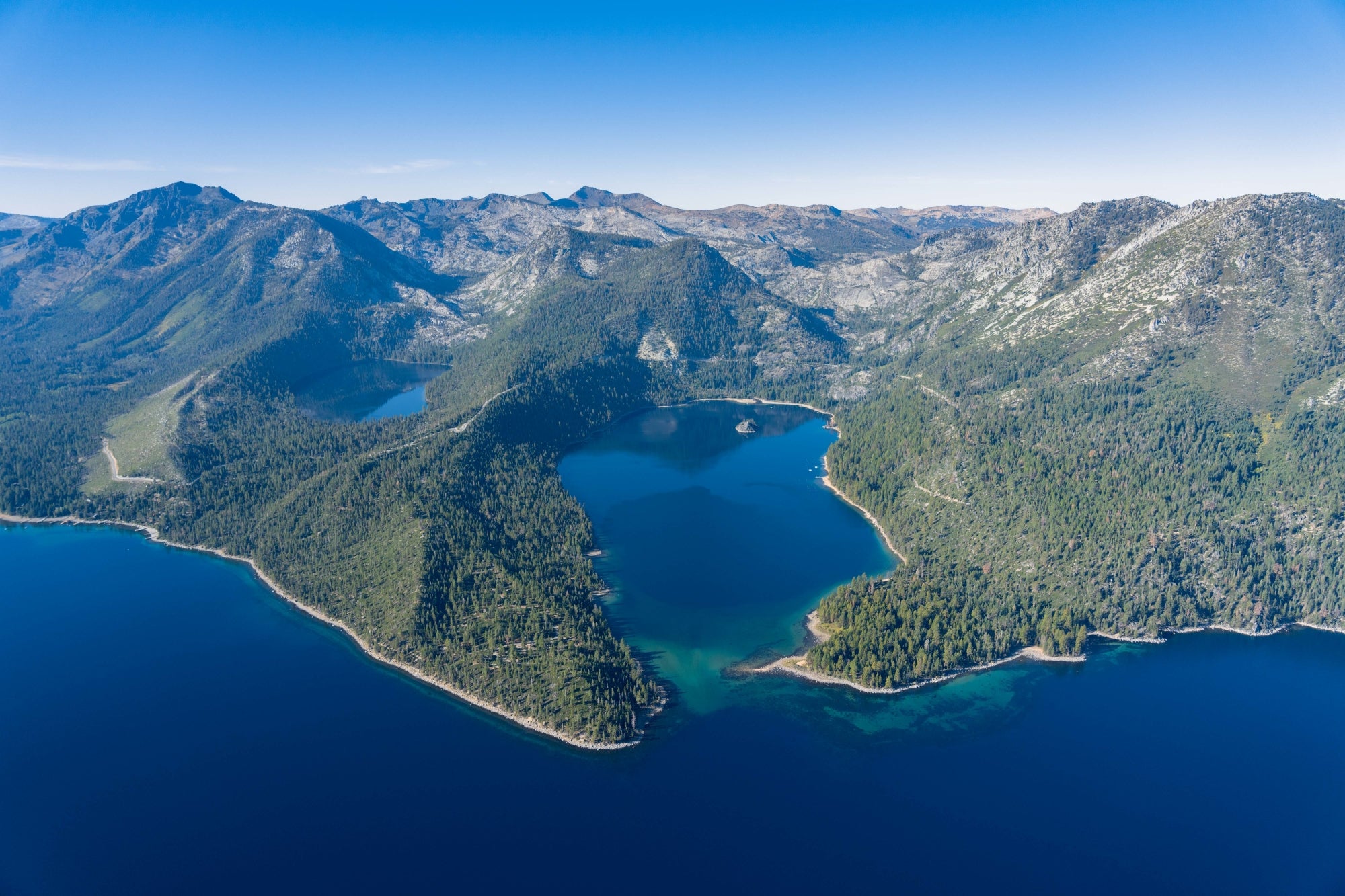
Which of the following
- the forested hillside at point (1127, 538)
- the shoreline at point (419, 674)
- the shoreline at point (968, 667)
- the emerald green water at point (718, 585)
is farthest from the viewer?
the forested hillside at point (1127, 538)

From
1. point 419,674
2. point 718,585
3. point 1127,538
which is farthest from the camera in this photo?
point 718,585

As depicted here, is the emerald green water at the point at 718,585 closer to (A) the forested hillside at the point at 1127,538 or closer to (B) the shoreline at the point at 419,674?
(A) the forested hillside at the point at 1127,538

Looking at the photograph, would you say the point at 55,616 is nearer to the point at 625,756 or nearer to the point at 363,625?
the point at 363,625

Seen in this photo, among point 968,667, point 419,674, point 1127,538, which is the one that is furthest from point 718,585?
point 1127,538

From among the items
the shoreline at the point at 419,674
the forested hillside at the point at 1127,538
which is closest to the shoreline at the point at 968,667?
the forested hillside at the point at 1127,538

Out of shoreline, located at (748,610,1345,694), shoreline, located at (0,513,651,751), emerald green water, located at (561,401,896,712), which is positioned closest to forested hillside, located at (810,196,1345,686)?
shoreline, located at (748,610,1345,694)

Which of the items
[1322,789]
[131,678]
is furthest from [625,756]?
[1322,789]

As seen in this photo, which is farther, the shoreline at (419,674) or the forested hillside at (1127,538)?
the forested hillside at (1127,538)

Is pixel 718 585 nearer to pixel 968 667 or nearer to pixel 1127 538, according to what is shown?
pixel 968 667
